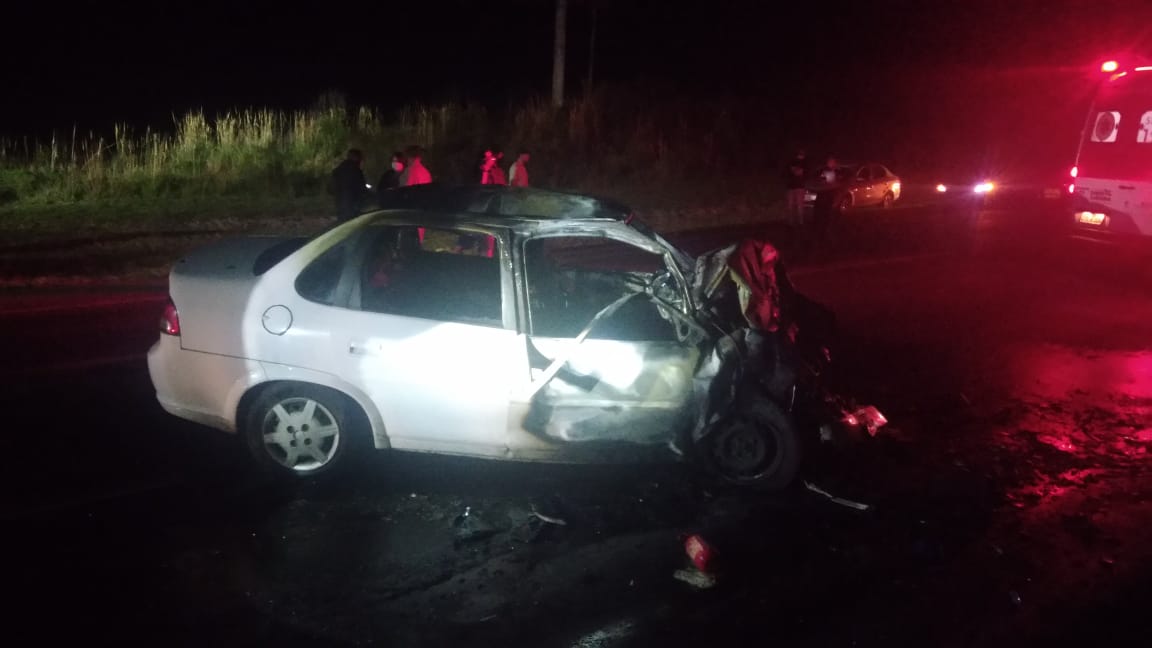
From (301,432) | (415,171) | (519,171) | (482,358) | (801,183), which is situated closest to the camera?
(482,358)

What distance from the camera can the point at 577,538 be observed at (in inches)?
189

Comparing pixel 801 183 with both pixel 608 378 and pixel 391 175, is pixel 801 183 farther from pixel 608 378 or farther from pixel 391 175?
pixel 608 378

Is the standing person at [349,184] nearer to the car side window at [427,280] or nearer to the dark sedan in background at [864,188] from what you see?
the car side window at [427,280]

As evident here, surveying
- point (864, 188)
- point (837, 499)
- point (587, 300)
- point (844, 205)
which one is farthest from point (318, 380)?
point (864, 188)

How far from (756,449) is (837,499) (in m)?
0.51

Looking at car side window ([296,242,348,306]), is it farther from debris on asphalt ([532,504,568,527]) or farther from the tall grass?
the tall grass

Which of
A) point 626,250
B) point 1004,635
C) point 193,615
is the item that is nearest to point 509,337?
point 193,615

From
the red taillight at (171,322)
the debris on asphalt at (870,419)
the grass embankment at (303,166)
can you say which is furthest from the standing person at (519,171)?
the red taillight at (171,322)

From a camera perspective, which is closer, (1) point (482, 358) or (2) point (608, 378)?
(1) point (482, 358)

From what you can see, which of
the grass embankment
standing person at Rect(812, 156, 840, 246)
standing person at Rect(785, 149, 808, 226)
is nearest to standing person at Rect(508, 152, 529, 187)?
the grass embankment

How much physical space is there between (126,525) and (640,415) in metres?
2.62

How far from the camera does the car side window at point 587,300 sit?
5172mm

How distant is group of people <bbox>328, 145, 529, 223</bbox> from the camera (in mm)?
11391

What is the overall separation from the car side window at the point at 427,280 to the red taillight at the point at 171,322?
102 cm
